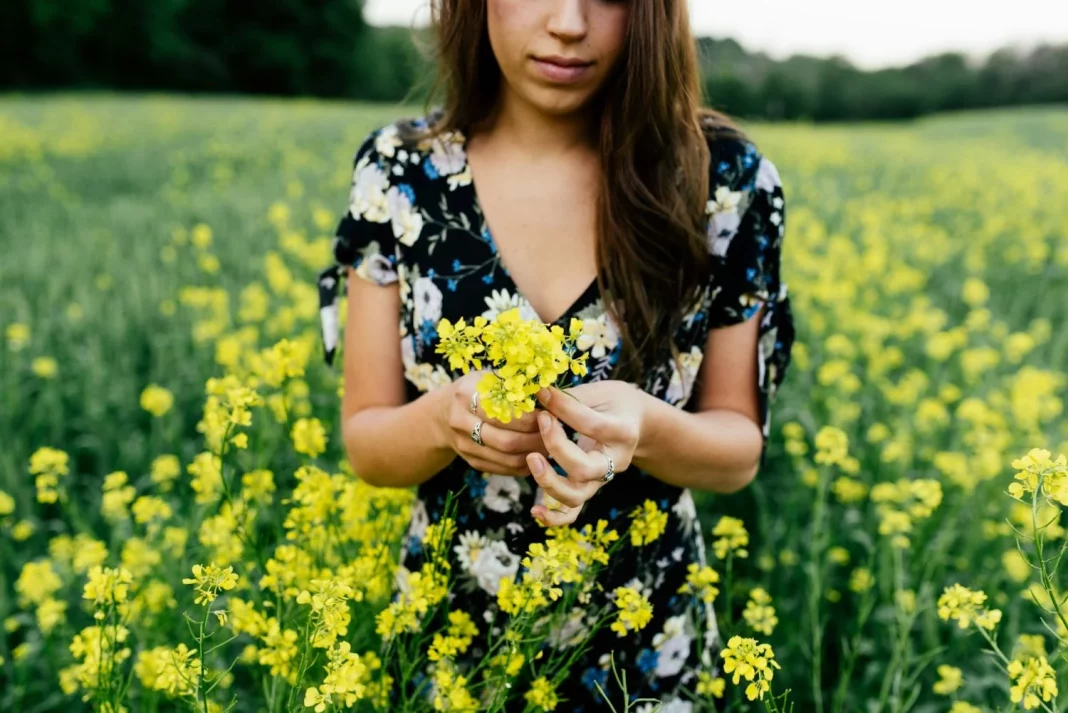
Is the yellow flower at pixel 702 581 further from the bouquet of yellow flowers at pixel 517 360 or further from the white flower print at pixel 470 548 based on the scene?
the bouquet of yellow flowers at pixel 517 360

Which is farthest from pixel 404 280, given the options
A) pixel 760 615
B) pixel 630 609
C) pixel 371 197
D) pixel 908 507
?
pixel 908 507

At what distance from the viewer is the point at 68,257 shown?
4512 mm

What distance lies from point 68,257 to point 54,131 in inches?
314

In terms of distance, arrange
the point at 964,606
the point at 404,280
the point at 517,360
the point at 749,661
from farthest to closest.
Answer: the point at 404,280
the point at 964,606
the point at 749,661
the point at 517,360

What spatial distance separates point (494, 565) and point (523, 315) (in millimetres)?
466

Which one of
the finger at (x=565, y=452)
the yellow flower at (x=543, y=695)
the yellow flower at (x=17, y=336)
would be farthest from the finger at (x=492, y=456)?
the yellow flower at (x=17, y=336)

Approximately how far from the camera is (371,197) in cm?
151

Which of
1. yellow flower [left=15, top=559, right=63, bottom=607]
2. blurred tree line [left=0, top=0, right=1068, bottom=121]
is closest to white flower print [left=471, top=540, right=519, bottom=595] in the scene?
yellow flower [left=15, top=559, right=63, bottom=607]

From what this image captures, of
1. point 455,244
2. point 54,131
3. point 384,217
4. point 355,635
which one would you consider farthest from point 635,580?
point 54,131

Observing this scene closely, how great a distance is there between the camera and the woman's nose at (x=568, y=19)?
122 centimetres

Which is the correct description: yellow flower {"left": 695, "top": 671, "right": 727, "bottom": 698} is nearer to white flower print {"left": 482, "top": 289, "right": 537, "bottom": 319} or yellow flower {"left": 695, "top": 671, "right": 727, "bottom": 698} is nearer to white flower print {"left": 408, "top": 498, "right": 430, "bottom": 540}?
white flower print {"left": 408, "top": 498, "right": 430, "bottom": 540}

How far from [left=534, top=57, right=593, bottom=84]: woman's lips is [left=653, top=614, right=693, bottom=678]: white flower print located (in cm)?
99

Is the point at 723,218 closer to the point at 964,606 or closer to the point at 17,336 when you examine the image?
the point at 964,606

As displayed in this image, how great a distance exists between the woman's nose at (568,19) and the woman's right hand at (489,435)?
1.75 ft
